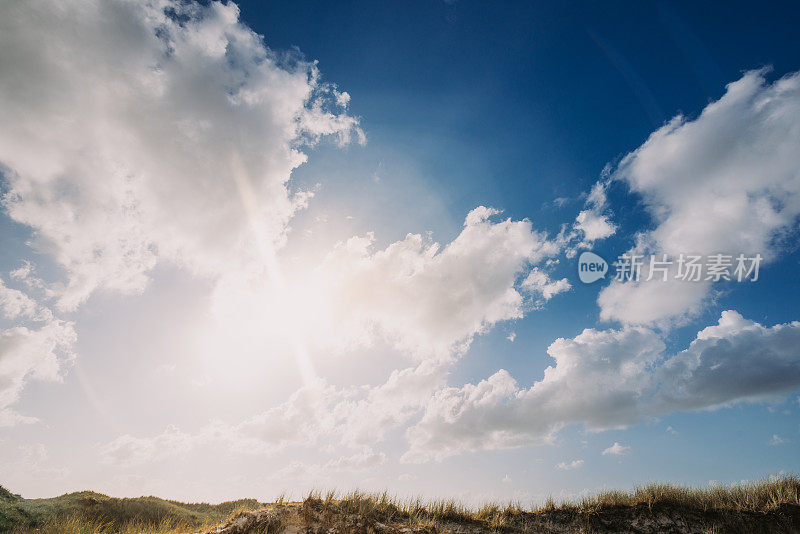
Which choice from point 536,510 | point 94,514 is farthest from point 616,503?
point 94,514

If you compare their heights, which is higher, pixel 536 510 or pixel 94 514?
pixel 536 510

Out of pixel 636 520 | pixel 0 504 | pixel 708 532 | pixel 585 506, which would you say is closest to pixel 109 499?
pixel 0 504

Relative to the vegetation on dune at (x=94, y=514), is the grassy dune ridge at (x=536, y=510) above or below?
above

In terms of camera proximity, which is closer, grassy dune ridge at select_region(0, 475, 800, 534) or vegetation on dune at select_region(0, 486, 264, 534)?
grassy dune ridge at select_region(0, 475, 800, 534)

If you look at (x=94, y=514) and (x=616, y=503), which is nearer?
(x=616, y=503)

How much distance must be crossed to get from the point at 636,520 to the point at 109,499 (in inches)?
1586

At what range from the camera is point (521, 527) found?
19.1 meters

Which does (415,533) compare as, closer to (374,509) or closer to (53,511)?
(374,509)

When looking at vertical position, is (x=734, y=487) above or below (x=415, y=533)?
above

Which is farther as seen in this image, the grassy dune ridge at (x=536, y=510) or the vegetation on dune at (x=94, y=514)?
the vegetation on dune at (x=94, y=514)

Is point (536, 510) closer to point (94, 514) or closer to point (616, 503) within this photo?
point (616, 503)

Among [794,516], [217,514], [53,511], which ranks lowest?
[217,514]

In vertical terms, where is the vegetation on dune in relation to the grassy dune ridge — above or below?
below

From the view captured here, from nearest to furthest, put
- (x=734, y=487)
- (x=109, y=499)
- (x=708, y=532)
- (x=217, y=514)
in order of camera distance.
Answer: (x=708, y=532) → (x=734, y=487) → (x=109, y=499) → (x=217, y=514)
